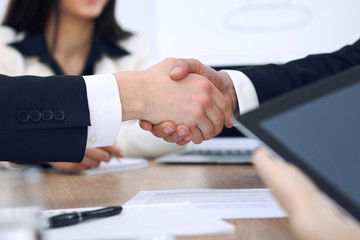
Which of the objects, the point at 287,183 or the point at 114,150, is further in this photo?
the point at 114,150

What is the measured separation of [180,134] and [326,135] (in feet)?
1.78

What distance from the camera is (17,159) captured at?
69 centimetres

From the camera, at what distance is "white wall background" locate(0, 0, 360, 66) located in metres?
1.59

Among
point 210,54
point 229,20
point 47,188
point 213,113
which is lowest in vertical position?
point 47,188

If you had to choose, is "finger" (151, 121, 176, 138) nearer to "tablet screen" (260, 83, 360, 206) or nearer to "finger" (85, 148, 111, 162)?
"finger" (85, 148, 111, 162)

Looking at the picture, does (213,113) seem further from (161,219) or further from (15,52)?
(15,52)

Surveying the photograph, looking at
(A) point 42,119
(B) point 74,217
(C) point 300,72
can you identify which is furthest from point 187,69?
(B) point 74,217

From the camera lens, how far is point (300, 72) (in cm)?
86

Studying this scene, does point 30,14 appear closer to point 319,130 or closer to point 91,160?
point 91,160

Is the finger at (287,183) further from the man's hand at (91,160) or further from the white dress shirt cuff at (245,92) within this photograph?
the man's hand at (91,160)

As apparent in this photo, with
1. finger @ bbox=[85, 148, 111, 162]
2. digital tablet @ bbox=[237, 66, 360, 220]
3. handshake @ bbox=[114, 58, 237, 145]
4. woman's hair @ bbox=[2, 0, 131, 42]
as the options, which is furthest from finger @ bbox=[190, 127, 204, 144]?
woman's hair @ bbox=[2, 0, 131, 42]

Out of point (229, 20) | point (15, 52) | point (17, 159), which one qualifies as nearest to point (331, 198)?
point (17, 159)

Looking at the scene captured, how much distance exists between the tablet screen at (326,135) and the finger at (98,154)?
0.64 m

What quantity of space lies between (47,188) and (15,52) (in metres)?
0.84
